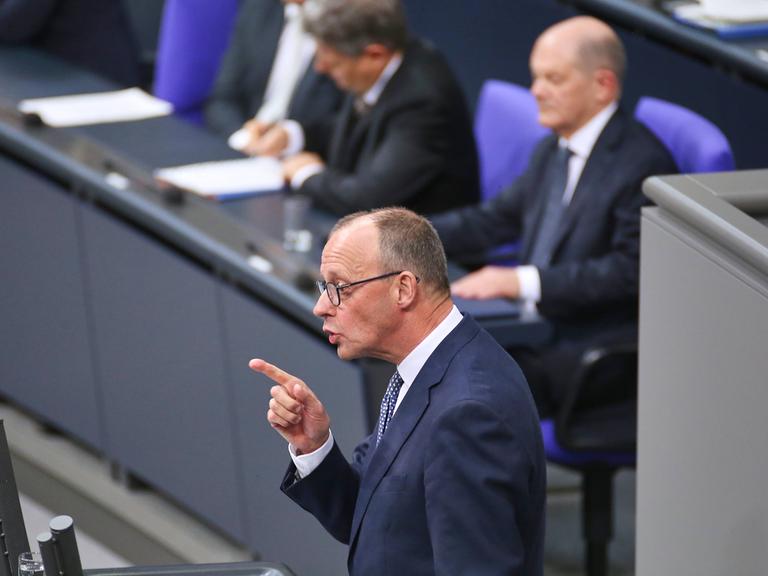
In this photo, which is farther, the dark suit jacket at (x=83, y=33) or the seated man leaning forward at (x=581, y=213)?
the dark suit jacket at (x=83, y=33)

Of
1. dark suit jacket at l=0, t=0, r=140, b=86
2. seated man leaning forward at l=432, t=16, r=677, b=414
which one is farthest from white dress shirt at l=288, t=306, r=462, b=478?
dark suit jacket at l=0, t=0, r=140, b=86

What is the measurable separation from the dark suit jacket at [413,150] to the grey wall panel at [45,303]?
688 mm

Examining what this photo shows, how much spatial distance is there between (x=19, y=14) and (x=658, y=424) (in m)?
3.20

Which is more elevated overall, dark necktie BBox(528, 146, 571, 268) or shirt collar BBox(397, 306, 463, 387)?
shirt collar BBox(397, 306, 463, 387)

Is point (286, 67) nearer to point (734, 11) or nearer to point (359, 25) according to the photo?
point (359, 25)

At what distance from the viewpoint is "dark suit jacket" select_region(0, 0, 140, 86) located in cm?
494

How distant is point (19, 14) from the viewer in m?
4.89

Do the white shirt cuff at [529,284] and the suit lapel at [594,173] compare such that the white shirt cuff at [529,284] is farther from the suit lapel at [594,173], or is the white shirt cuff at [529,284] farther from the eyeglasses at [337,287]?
the eyeglasses at [337,287]

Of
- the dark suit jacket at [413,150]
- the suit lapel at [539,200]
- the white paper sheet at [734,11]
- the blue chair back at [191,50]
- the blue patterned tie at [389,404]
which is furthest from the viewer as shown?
the blue chair back at [191,50]

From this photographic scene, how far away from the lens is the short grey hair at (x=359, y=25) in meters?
3.87

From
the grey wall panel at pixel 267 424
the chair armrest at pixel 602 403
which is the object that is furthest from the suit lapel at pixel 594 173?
the grey wall panel at pixel 267 424

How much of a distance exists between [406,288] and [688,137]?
1643 millimetres

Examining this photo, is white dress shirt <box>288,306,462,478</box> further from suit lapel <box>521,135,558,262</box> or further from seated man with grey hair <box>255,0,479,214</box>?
seated man with grey hair <box>255,0,479,214</box>

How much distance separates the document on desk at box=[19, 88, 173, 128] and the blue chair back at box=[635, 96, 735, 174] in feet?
5.20
